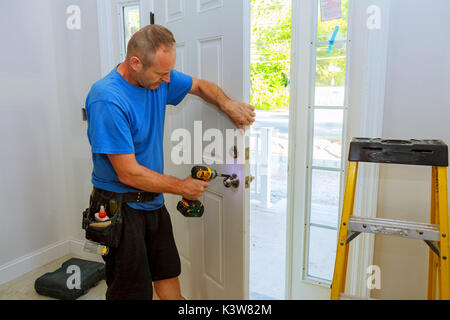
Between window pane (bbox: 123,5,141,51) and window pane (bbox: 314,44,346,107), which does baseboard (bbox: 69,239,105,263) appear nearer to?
window pane (bbox: 123,5,141,51)

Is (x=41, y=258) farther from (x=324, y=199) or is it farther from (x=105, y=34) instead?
(x=324, y=199)

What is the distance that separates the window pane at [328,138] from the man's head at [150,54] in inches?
36.6

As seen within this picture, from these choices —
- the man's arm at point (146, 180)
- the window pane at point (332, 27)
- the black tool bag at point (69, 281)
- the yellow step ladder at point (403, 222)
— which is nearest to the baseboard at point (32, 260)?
the black tool bag at point (69, 281)

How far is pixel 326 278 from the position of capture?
216 cm

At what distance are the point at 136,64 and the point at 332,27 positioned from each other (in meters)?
1.06

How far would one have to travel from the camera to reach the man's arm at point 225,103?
155cm

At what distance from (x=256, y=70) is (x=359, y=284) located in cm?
597

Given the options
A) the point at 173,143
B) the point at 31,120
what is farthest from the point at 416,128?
the point at 31,120

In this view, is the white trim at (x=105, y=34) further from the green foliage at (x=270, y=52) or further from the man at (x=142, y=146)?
the green foliage at (x=270, y=52)

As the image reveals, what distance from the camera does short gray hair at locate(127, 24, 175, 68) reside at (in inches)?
54.9

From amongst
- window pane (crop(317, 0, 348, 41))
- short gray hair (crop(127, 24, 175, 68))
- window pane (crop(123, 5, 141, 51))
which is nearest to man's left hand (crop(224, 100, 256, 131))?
short gray hair (crop(127, 24, 175, 68))

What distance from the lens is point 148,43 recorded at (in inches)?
Answer: 54.9

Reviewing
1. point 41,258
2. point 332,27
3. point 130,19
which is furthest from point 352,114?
point 41,258
